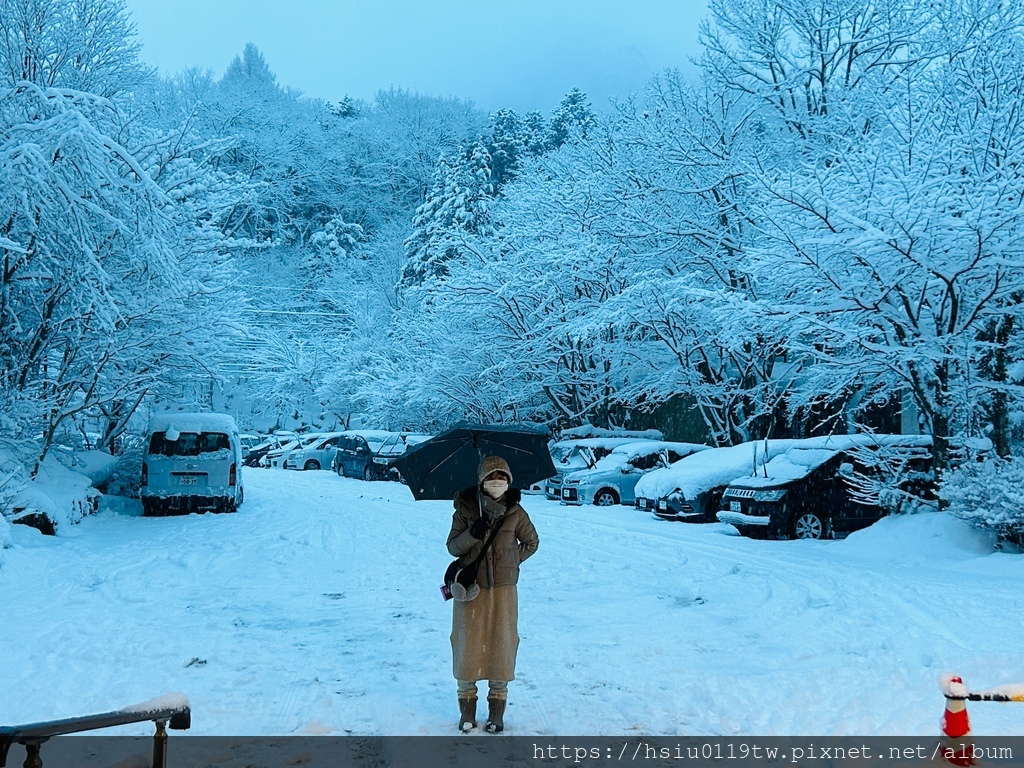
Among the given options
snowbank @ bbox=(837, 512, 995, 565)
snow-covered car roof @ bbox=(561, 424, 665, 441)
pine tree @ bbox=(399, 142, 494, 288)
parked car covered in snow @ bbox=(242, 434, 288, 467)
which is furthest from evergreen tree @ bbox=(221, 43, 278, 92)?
snowbank @ bbox=(837, 512, 995, 565)

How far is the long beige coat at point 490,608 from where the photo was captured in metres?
5.14

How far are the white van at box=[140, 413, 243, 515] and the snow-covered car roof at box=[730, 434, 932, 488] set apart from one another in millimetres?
10005

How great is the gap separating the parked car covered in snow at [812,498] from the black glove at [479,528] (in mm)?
10356

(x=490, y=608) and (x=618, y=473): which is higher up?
(x=490, y=608)

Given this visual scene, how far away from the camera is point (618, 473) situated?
68.6 feet

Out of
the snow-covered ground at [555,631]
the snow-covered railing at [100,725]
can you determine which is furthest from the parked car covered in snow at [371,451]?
the snow-covered railing at [100,725]

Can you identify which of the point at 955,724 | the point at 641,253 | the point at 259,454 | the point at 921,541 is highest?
the point at 641,253

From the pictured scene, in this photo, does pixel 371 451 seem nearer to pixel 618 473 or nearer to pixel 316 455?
pixel 316 455

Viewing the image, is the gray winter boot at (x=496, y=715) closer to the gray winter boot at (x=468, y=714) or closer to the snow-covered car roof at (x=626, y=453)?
the gray winter boot at (x=468, y=714)

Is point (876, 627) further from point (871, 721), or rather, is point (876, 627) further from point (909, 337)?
point (909, 337)

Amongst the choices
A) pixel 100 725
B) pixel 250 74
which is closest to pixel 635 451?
pixel 100 725

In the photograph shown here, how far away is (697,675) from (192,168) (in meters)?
14.7

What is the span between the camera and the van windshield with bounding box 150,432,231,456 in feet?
57.9

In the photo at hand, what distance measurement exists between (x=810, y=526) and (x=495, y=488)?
35.9ft
